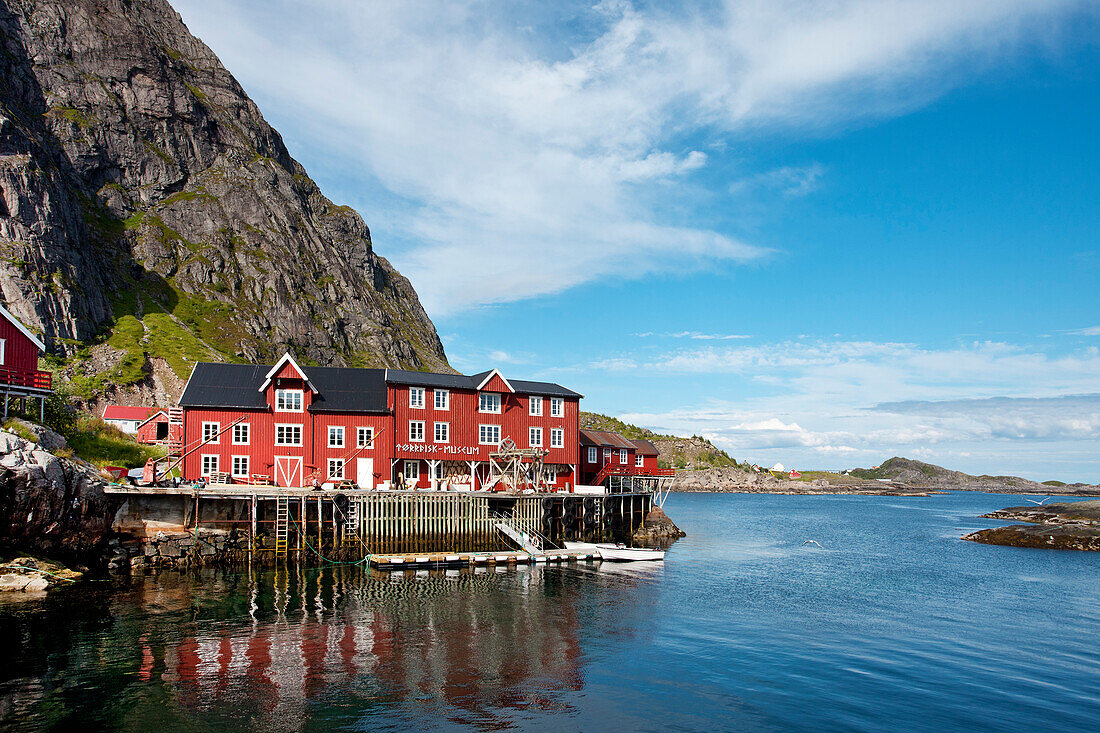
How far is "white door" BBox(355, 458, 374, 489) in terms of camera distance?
58156mm

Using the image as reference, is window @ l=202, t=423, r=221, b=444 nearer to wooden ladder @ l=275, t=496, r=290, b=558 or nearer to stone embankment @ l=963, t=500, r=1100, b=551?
wooden ladder @ l=275, t=496, r=290, b=558

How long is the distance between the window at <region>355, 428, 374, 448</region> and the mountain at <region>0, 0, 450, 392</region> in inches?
2951

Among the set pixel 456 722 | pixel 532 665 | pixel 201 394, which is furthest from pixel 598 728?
pixel 201 394

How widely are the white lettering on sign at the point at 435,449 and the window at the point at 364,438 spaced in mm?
2459

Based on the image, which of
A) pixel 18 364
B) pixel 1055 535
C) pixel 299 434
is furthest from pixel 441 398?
pixel 1055 535

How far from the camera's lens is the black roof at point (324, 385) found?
57875mm

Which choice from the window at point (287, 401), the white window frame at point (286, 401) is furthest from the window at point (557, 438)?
the window at point (287, 401)

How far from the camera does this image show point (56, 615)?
33469mm

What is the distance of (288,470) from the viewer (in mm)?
57500

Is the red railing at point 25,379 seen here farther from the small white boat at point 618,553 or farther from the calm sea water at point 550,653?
the small white boat at point 618,553

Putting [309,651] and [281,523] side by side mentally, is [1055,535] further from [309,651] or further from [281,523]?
[309,651]

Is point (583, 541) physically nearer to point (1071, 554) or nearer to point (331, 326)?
point (1071, 554)

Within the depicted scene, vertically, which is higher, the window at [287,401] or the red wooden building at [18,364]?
the red wooden building at [18,364]

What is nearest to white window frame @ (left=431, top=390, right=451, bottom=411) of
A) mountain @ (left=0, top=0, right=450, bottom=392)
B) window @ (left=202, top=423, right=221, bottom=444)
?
window @ (left=202, top=423, right=221, bottom=444)
